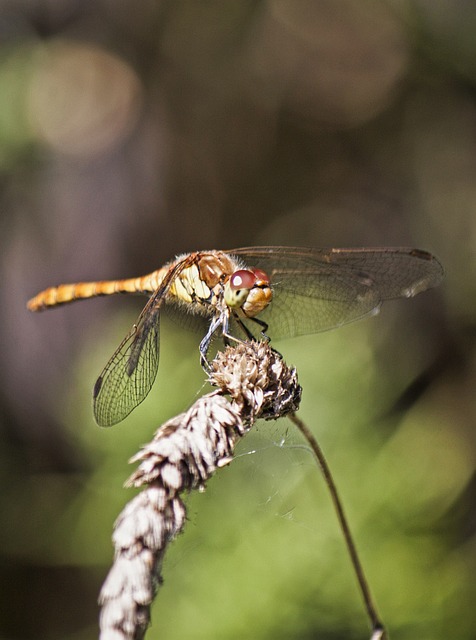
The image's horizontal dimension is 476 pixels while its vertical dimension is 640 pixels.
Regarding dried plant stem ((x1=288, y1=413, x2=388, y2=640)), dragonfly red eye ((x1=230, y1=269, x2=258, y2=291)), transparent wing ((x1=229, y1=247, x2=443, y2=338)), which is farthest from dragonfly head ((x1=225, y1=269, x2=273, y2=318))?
dried plant stem ((x1=288, y1=413, x2=388, y2=640))

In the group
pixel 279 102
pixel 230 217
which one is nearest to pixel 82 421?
pixel 230 217

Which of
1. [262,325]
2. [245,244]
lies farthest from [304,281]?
[245,244]

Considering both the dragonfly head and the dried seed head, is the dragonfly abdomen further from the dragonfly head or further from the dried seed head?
the dried seed head

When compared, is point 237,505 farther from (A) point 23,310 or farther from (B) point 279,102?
(B) point 279,102

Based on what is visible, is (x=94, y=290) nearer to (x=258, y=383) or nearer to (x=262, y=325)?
(x=262, y=325)

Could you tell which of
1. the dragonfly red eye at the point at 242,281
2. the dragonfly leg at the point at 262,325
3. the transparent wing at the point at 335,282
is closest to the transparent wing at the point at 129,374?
the dragonfly red eye at the point at 242,281

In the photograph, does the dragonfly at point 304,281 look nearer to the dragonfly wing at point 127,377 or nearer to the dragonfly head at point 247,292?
the dragonfly head at point 247,292
